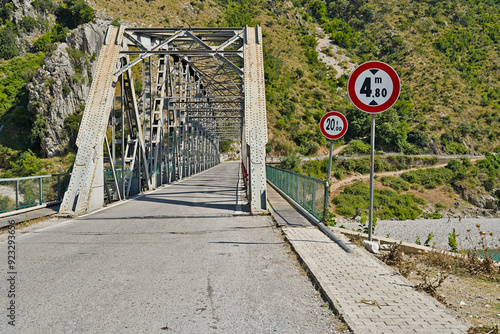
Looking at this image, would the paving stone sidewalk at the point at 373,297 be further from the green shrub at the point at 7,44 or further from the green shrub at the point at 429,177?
the green shrub at the point at 7,44

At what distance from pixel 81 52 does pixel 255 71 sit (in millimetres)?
61784

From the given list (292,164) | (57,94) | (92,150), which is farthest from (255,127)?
(57,94)

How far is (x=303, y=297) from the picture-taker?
414 cm

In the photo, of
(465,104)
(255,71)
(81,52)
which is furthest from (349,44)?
(255,71)

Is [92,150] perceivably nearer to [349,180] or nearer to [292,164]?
[292,164]

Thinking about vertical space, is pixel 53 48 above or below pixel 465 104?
above

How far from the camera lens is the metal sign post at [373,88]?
6250 millimetres

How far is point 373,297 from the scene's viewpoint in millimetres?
3963

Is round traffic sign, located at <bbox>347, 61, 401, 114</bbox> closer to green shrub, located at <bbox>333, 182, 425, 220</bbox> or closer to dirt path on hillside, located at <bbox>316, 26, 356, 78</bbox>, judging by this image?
green shrub, located at <bbox>333, 182, 425, 220</bbox>

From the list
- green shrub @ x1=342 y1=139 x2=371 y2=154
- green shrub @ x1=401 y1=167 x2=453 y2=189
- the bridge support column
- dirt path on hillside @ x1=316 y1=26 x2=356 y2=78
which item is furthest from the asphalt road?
dirt path on hillside @ x1=316 y1=26 x2=356 y2=78

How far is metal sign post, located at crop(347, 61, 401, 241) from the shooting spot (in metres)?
6.25

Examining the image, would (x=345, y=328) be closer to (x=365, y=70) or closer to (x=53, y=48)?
(x=365, y=70)

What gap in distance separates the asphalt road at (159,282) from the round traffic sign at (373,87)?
291 centimetres

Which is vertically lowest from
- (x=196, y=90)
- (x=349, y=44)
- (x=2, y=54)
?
(x=196, y=90)
